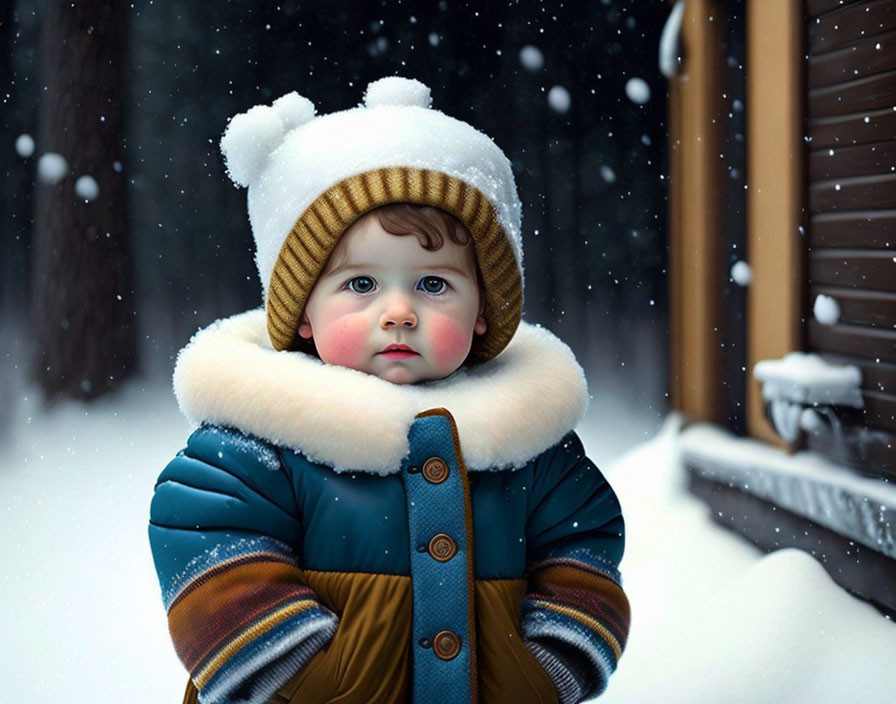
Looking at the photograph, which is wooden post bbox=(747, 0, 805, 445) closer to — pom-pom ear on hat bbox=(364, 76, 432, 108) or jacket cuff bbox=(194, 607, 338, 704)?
pom-pom ear on hat bbox=(364, 76, 432, 108)

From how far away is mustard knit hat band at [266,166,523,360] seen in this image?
53.7 inches

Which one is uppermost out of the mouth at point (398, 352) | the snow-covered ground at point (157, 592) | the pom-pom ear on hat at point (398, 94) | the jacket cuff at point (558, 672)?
the pom-pom ear on hat at point (398, 94)

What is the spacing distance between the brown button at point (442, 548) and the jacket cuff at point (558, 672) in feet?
0.55

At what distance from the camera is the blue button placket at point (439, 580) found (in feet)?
4.21

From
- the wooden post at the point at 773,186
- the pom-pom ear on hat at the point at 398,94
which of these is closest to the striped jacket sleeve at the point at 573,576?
the pom-pom ear on hat at the point at 398,94

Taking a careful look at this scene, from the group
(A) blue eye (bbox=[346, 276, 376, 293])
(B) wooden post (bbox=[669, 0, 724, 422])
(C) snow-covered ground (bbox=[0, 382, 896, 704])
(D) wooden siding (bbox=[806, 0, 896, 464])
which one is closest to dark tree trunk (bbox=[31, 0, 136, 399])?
(C) snow-covered ground (bbox=[0, 382, 896, 704])

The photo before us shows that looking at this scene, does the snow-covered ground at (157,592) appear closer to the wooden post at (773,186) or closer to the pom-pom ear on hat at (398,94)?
the wooden post at (773,186)

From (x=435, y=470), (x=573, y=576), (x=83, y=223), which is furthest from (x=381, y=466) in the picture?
(x=83, y=223)

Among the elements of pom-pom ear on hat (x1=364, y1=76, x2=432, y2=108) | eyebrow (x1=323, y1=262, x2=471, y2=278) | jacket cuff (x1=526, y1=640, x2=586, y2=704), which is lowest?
jacket cuff (x1=526, y1=640, x2=586, y2=704)

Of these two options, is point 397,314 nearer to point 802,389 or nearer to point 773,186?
point 802,389

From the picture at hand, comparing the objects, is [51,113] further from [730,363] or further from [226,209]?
[730,363]

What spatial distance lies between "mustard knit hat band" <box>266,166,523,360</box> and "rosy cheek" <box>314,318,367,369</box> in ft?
0.23

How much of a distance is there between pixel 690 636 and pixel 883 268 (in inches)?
38.9

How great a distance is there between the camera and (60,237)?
3.75 meters
